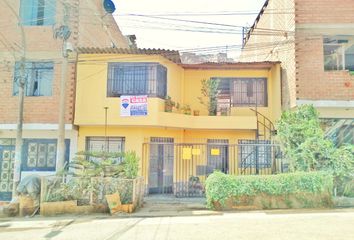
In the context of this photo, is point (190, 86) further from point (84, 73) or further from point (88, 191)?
point (88, 191)

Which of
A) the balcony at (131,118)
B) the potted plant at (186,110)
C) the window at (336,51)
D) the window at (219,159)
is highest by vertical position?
the window at (336,51)

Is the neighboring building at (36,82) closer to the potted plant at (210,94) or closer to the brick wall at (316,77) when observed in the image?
the potted plant at (210,94)

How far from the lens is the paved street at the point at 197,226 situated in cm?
736

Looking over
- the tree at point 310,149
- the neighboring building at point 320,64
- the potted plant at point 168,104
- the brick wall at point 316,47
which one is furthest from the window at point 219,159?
the tree at point 310,149

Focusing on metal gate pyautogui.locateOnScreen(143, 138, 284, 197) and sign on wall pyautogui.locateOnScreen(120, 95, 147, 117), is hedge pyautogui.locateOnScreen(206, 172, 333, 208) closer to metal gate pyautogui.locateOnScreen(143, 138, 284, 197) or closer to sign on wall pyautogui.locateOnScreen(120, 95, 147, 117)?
metal gate pyautogui.locateOnScreen(143, 138, 284, 197)

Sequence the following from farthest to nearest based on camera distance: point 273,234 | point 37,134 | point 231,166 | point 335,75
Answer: point 231,166 < point 37,134 < point 335,75 < point 273,234

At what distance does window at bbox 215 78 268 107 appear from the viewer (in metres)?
15.8

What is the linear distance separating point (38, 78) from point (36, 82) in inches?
7.5

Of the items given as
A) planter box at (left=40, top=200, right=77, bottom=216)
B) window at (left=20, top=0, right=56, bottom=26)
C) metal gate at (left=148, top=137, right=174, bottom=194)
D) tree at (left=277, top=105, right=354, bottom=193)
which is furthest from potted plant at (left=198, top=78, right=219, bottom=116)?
planter box at (left=40, top=200, right=77, bottom=216)

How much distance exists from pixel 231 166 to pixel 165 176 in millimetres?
2995

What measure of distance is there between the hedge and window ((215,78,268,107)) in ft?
20.2

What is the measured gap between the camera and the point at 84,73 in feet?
45.3

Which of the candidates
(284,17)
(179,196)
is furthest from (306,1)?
(179,196)

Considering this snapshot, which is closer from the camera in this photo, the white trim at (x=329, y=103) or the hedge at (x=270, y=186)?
the hedge at (x=270, y=186)
